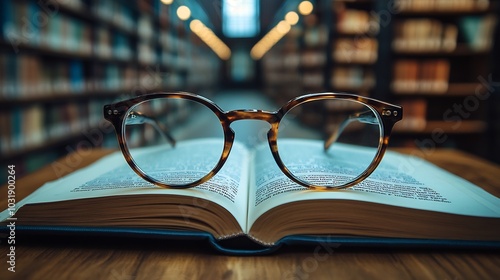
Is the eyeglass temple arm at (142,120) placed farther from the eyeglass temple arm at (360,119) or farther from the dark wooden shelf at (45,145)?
the dark wooden shelf at (45,145)

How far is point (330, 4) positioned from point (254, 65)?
14.4m

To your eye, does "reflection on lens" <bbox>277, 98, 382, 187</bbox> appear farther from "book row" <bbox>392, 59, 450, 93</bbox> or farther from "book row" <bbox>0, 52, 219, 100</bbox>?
"book row" <bbox>392, 59, 450, 93</bbox>

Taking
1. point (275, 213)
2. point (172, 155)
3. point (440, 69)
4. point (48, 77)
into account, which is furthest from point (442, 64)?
point (275, 213)

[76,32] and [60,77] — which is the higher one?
[76,32]

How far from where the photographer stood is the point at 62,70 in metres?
2.45

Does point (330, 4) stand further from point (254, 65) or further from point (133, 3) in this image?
point (254, 65)

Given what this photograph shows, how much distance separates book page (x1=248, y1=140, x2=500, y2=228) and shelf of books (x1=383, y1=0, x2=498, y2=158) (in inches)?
107

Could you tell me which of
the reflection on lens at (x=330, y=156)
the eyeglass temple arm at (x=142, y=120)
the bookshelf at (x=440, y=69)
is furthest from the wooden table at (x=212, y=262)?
the bookshelf at (x=440, y=69)

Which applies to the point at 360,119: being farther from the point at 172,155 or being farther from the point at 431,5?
the point at 431,5

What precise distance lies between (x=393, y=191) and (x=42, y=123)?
7.22 ft

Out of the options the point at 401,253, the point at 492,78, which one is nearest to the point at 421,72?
the point at 492,78

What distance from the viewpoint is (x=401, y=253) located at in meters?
0.50

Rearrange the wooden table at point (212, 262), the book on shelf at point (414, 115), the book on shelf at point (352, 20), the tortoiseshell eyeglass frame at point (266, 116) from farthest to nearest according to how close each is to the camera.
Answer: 1. the book on shelf at point (352, 20)
2. the book on shelf at point (414, 115)
3. the tortoiseshell eyeglass frame at point (266, 116)
4. the wooden table at point (212, 262)

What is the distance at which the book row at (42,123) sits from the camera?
1.95 m
